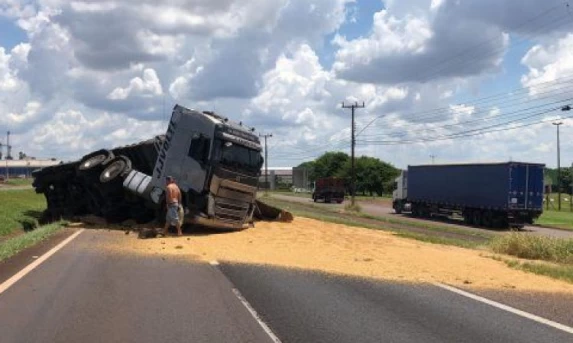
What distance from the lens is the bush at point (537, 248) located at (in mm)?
15734

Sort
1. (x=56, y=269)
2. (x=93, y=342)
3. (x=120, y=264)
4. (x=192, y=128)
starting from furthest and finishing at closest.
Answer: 1. (x=192, y=128)
2. (x=120, y=264)
3. (x=56, y=269)
4. (x=93, y=342)

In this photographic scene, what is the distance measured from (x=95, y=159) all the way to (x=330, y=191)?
5092cm

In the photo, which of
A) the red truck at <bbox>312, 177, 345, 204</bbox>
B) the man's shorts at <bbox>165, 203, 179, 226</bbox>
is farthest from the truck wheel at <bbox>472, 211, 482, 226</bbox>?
the red truck at <bbox>312, 177, 345, 204</bbox>

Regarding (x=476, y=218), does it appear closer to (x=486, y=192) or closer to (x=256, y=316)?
(x=486, y=192)

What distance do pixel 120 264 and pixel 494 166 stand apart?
1241 inches

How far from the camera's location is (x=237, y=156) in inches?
825

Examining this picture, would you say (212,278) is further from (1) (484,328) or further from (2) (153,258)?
(1) (484,328)

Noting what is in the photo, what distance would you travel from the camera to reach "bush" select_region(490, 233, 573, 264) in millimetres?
15734

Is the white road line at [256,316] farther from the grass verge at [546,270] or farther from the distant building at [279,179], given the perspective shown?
the distant building at [279,179]

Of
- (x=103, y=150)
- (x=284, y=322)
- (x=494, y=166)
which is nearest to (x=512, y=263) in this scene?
(x=284, y=322)

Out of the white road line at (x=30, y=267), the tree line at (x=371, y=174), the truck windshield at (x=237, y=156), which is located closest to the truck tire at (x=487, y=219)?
the truck windshield at (x=237, y=156)

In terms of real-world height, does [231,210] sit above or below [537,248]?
above

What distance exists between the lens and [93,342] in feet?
22.7

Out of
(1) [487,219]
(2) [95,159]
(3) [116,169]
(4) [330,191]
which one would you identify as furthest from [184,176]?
(4) [330,191]
